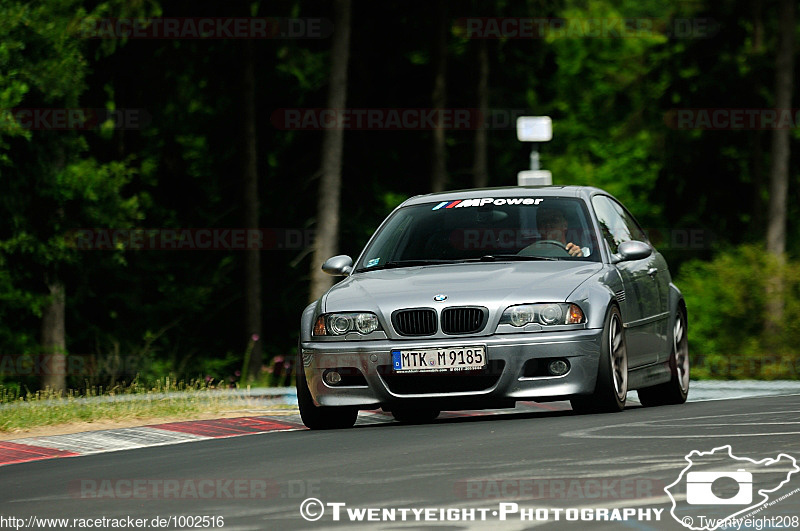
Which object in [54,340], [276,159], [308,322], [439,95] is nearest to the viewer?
[308,322]

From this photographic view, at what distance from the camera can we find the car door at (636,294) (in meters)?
12.2

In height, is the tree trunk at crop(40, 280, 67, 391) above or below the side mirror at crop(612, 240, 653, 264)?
below

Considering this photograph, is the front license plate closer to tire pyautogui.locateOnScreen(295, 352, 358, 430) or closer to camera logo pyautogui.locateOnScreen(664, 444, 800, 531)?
tire pyautogui.locateOnScreen(295, 352, 358, 430)

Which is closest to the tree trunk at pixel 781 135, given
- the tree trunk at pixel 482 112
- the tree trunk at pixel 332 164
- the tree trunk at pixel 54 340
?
the tree trunk at pixel 482 112

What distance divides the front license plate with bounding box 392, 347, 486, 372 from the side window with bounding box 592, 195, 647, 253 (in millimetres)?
1956

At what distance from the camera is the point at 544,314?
11047 millimetres

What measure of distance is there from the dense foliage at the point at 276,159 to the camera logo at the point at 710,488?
23911mm

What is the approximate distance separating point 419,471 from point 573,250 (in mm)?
4005

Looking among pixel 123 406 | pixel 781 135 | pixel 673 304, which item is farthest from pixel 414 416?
pixel 781 135

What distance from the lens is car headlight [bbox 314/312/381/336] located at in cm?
1126

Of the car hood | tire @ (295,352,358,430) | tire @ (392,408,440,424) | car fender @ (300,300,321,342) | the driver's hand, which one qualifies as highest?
the driver's hand

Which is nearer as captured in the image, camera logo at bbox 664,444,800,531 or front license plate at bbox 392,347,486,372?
camera logo at bbox 664,444,800,531

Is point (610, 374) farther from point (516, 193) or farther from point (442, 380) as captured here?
point (516, 193)

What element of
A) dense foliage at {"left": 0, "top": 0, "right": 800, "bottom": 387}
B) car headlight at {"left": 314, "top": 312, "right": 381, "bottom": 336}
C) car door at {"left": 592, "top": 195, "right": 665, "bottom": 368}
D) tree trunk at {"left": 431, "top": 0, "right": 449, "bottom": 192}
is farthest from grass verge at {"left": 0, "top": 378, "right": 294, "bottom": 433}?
tree trunk at {"left": 431, "top": 0, "right": 449, "bottom": 192}
